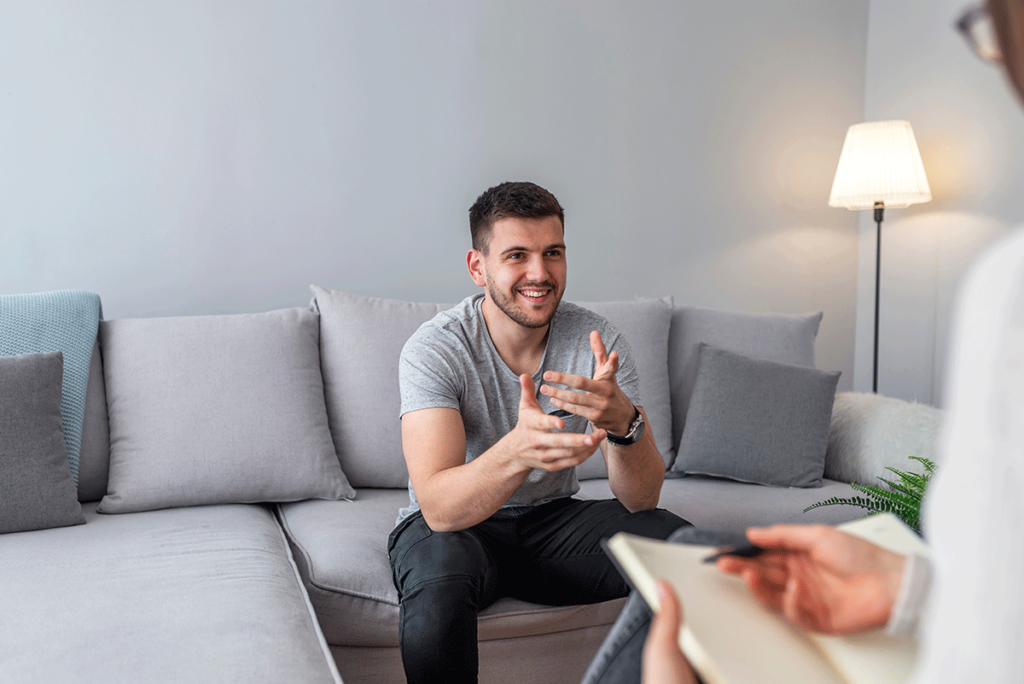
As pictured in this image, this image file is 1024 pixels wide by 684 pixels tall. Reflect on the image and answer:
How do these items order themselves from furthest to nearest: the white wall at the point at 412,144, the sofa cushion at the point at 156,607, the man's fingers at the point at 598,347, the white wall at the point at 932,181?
the white wall at the point at 932,181
the white wall at the point at 412,144
the man's fingers at the point at 598,347
the sofa cushion at the point at 156,607

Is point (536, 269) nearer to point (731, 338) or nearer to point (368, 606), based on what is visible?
point (368, 606)

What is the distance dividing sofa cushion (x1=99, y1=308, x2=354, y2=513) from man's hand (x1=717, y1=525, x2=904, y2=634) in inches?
58.5

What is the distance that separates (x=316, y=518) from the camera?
5.91 ft

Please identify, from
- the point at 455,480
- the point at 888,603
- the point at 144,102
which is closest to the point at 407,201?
the point at 144,102

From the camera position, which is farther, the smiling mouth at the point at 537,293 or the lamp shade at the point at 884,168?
the lamp shade at the point at 884,168

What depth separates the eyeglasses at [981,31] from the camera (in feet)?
1.42

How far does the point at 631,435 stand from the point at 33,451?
1254 mm

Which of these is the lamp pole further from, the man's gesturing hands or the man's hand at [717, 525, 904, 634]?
the man's hand at [717, 525, 904, 634]

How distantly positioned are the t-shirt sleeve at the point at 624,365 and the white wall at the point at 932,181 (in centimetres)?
155

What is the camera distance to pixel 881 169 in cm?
264

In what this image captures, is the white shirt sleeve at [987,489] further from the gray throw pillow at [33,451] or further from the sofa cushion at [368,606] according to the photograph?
the gray throw pillow at [33,451]

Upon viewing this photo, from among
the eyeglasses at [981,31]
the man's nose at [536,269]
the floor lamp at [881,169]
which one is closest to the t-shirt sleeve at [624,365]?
the man's nose at [536,269]

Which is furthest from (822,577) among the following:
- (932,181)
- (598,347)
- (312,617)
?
(932,181)

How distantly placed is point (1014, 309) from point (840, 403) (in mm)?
2118
